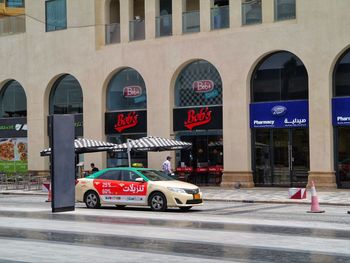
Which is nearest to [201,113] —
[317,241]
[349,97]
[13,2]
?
[349,97]

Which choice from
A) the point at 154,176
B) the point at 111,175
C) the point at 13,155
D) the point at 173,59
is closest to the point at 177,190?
the point at 154,176

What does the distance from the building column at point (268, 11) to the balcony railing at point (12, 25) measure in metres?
16.6

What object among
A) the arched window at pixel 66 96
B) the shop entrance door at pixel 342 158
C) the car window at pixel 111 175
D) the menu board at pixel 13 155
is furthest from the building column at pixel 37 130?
the shop entrance door at pixel 342 158

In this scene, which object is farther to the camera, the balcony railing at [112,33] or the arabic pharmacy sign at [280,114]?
the balcony railing at [112,33]

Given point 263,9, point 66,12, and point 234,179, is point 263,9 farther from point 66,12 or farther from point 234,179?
point 66,12

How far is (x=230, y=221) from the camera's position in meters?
16.7

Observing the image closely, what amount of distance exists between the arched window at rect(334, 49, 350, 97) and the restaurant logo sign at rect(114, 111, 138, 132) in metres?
11.1

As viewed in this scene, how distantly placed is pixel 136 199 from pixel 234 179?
11115 mm

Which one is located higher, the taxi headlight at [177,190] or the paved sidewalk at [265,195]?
the taxi headlight at [177,190]

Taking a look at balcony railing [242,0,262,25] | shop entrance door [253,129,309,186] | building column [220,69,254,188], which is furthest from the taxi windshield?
balcony railing [242,0,262,25]

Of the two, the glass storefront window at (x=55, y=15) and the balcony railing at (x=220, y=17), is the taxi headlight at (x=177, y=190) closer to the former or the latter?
the balcony railing at (x=220, y=17)

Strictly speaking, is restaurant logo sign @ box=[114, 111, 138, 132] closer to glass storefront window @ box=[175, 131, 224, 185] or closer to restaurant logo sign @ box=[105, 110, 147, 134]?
restaurant logo sign @ box=[105, 110, 147, 134]

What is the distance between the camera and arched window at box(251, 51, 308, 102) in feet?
97.7

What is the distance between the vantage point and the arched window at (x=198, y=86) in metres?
→ 32.3
